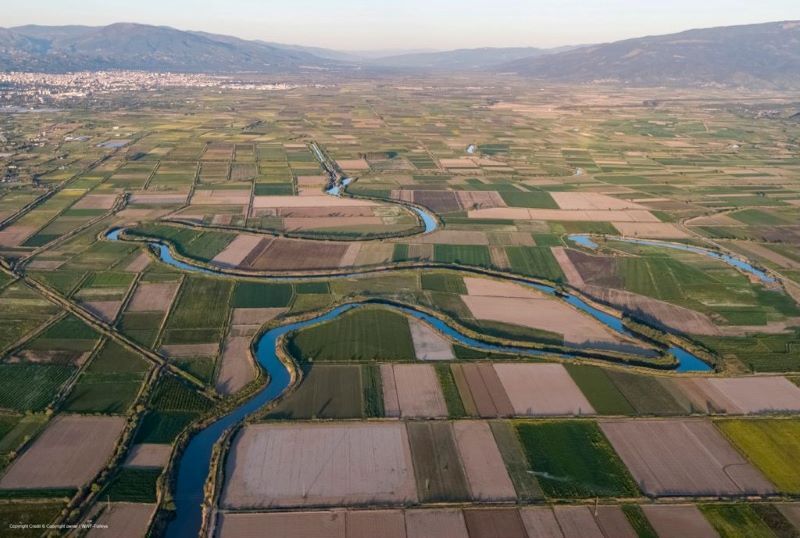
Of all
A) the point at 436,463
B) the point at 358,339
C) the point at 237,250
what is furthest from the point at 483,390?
the point at 237,250

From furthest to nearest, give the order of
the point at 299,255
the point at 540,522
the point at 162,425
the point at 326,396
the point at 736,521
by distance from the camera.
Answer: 1. the point at 299,255
2. the point at 326,396
3. the point at 162,425
4. the point at 736,521
5. the point at 540,522

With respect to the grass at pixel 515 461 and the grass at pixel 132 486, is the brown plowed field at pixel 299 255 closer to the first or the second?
the grass at pixel 515 461

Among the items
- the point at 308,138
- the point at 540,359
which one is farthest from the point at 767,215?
the point at 308,138

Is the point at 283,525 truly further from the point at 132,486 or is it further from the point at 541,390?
the point at 541,390

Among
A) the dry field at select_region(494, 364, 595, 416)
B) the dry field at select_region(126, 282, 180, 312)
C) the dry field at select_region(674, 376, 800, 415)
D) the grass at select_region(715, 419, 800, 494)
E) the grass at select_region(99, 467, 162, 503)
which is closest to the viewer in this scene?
the grass at select_region(99, 467, 162, 503)

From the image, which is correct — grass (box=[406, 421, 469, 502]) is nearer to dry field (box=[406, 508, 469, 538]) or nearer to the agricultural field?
the agricultural field

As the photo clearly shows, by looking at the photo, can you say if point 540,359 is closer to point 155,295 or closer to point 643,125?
point 155,295

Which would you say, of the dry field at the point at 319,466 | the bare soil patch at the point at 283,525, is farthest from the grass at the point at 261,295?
the bare soil patch at the point at 283,525

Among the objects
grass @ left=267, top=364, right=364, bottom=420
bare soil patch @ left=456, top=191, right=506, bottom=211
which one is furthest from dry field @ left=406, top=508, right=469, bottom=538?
bare soil patch @ left=456, top=191, right=506, bottom=211
